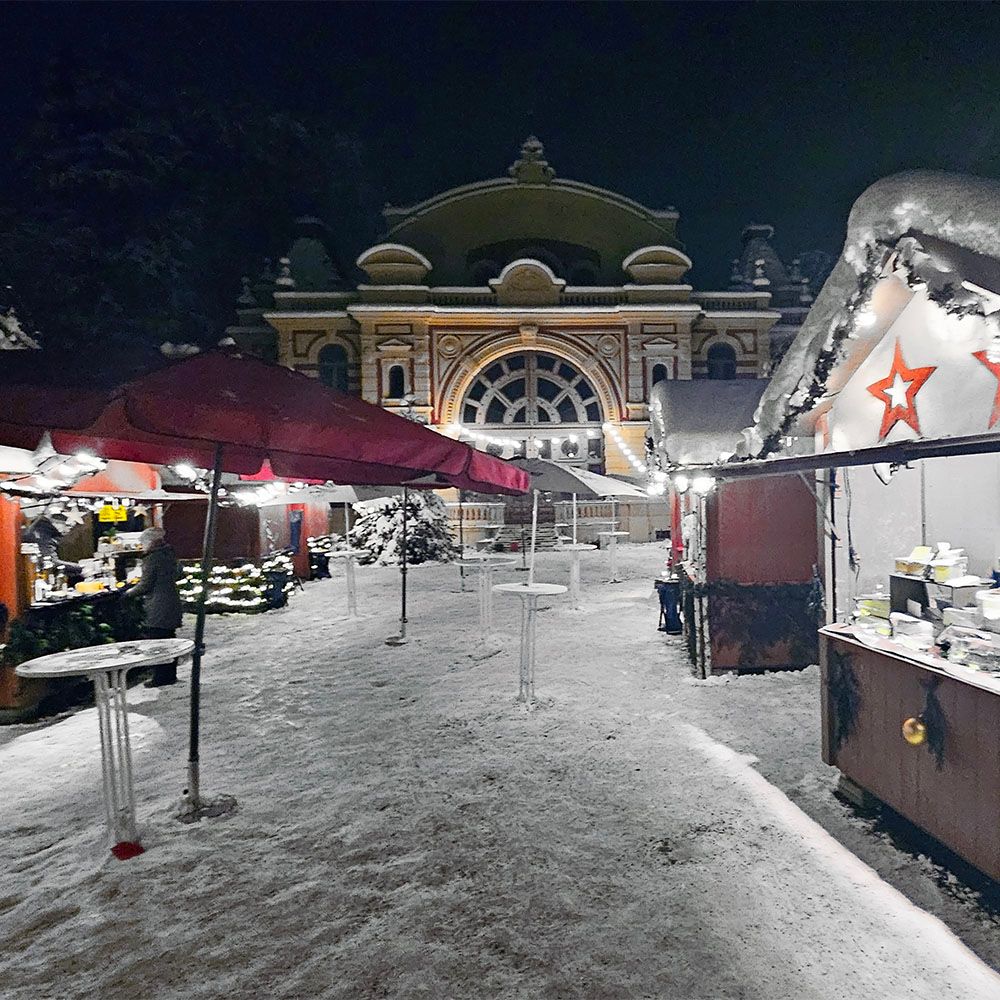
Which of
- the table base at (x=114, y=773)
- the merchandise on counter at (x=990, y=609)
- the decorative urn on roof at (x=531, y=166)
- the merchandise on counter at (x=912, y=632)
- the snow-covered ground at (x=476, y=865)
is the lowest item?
the snow-covered ground at (x=476, y=865)

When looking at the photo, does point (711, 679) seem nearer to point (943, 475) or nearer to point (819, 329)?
point (943, 475)

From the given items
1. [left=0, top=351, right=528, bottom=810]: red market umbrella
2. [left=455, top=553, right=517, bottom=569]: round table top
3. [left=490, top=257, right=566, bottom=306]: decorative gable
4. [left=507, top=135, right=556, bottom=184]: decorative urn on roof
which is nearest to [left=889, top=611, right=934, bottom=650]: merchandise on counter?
[left=0, top=351, right=528, bottom=810]: red market umbrella

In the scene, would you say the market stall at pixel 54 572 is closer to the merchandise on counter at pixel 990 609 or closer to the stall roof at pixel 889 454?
the stall roof at pixel 889 454

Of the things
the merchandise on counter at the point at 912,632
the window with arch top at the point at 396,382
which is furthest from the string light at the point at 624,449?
the merchandise on counter at the point at 912,632

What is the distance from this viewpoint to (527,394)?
27.2 m

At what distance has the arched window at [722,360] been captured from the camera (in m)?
28.4

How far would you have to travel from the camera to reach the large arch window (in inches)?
1072

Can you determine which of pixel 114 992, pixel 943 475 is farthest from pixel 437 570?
pixel 114 992

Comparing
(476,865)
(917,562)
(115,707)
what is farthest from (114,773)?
(917,562)

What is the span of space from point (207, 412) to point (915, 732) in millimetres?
4924

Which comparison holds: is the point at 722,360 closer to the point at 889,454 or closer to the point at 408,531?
the point at 408,531

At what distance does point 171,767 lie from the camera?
5.49 metres

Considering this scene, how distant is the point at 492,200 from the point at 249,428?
29.0 m

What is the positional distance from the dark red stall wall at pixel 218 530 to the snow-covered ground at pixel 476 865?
636cm
